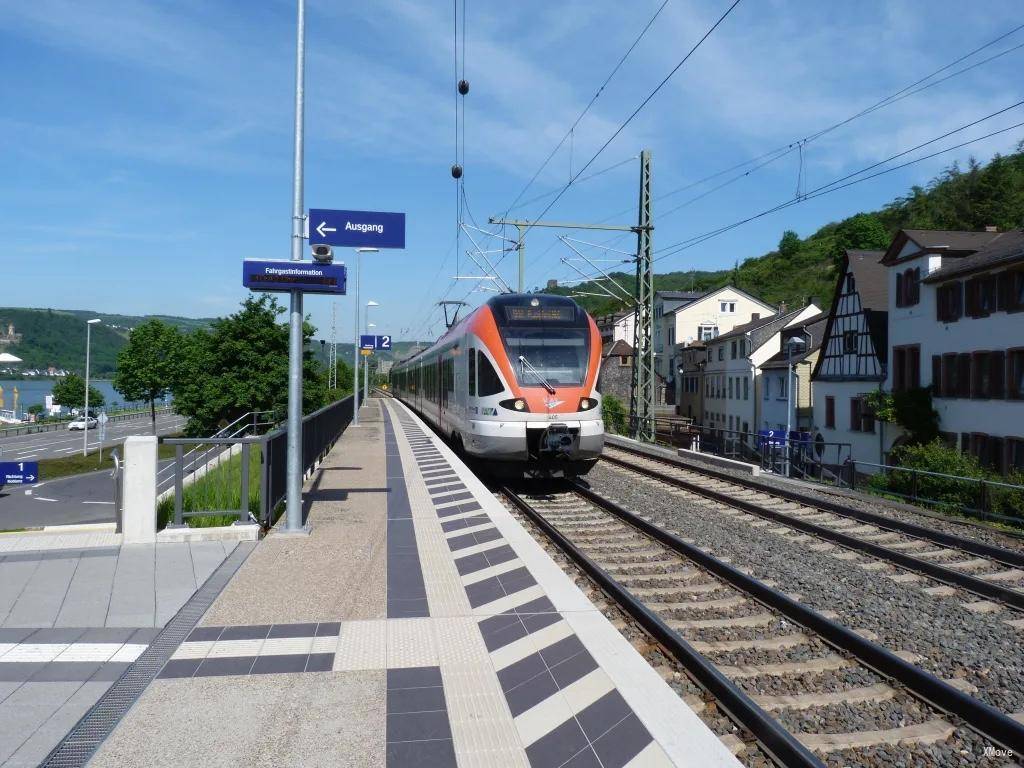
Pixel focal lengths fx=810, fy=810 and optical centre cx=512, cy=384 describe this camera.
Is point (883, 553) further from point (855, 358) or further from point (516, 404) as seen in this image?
point (855, 358)

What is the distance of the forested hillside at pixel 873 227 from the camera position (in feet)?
232

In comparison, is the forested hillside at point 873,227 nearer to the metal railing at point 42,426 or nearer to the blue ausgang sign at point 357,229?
the blue ausgang sign at point 357,229

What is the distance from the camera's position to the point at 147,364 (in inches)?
2746

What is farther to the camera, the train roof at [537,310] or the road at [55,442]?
the road at [55,442]

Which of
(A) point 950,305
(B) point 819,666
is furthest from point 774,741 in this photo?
(A) point 950,305

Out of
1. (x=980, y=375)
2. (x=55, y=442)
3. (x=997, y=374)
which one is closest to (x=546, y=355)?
(x=997, y=374)

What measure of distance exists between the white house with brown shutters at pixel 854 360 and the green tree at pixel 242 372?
26.0 m

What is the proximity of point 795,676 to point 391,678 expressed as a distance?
279cm

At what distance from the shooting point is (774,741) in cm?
438

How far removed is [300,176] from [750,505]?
8.31 meters

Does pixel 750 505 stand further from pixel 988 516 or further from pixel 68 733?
pixel 68 733

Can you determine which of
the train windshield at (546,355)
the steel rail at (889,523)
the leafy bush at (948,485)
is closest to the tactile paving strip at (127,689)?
the train windshield at (546,355)

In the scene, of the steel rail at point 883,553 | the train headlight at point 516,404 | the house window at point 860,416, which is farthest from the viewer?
the house window at point 860,416

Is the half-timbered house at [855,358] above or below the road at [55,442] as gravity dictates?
above
